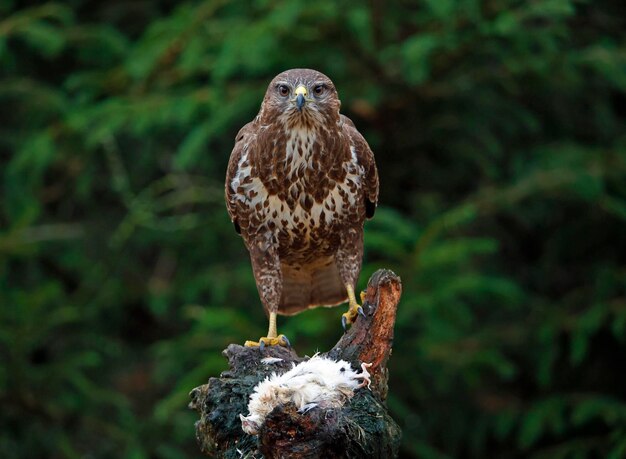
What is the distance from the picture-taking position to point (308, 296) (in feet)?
19.2

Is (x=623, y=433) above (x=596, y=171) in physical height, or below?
below

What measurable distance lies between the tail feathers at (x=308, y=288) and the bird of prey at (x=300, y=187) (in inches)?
1.7

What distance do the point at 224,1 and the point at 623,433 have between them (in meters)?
3.94

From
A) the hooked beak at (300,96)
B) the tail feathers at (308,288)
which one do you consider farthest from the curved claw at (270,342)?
the hooked beak at (300,96)

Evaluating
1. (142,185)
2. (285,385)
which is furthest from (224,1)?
(285,385)

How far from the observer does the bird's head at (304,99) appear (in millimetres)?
5105

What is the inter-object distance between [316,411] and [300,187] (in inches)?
59.8

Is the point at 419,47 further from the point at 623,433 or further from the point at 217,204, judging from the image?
the point at 623,433

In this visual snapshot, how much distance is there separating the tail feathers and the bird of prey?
0.04 metres

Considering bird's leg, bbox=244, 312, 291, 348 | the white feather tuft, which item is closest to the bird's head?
bird's leg, bbox=244, 312, 291, 348

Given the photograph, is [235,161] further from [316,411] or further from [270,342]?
[316,411]

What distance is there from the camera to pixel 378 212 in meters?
7.34

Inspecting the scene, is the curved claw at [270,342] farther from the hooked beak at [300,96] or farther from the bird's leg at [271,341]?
the hooked beak at [300,96]

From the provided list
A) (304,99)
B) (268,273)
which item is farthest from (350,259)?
(304,99)
